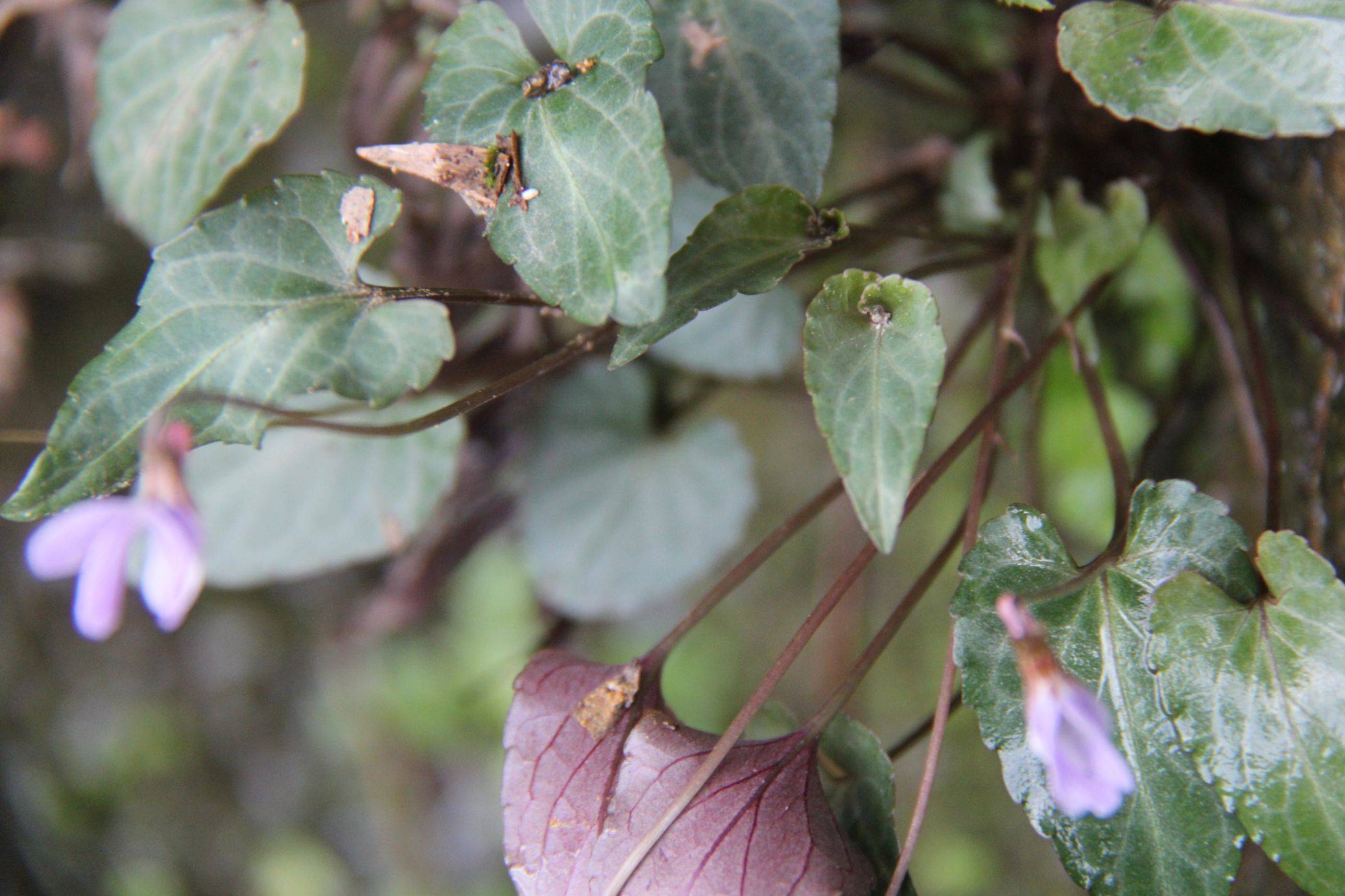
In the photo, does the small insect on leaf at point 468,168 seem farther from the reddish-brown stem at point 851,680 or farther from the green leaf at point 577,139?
the reddish-brown stem at point 851,680

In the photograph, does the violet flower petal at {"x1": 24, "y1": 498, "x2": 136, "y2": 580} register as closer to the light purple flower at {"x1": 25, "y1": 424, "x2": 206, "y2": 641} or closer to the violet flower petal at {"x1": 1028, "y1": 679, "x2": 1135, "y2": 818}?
the light purple flower at {"x1": 25, "y1": 424, "x2": 206, "y2": 641}

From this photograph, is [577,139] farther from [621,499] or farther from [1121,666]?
[621,499]

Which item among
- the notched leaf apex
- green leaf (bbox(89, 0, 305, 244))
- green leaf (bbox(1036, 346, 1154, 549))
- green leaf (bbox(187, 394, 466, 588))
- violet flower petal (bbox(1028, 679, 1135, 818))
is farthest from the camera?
green leaf (bbox(1036, 346, 1154, 549))

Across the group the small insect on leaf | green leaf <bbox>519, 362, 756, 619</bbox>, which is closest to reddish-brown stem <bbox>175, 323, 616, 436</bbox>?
the small insect on leaf

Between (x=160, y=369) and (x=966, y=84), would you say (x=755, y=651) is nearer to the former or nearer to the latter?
(x=966, y=84)

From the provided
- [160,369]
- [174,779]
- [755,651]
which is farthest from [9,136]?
[755,651]

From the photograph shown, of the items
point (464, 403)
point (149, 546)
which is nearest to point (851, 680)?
point (464, 403)
